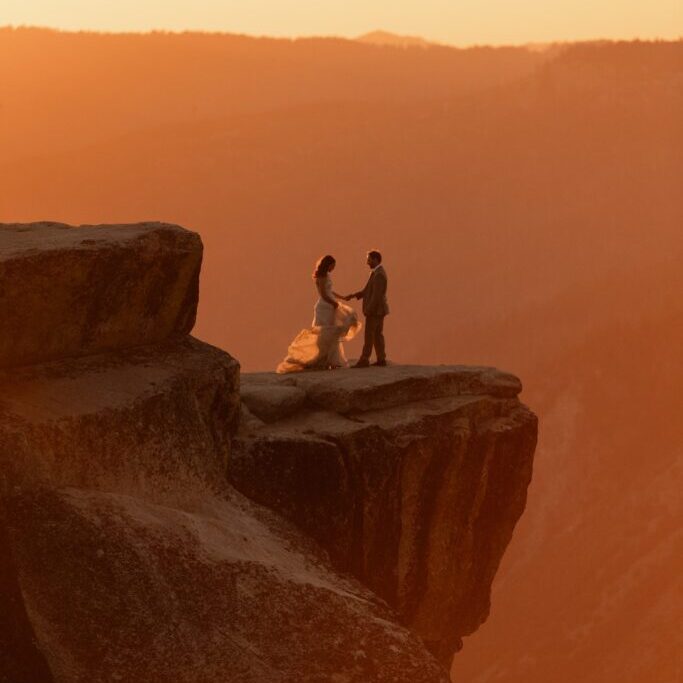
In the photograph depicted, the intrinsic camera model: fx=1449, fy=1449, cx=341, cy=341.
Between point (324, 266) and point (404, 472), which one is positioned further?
point (324, 266)

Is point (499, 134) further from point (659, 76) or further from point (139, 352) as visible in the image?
point (139, 352)

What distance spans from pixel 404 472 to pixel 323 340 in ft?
12.4

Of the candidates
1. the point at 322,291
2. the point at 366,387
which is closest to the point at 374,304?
the point at 322,291

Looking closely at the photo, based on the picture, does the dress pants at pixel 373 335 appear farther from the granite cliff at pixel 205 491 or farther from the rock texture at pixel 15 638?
the rock texture at pixel 15 638

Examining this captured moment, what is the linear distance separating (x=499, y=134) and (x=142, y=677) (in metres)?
148

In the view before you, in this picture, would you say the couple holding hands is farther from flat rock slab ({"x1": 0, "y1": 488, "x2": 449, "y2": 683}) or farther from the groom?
flat rock slab ({"x1": 0, "y1": 488, "x2": 449, "y2": 683})

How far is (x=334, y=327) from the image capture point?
24.3 meters

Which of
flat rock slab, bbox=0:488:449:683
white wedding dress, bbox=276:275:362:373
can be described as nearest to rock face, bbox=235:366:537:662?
white wedding dress, bbox=276:275:362:373

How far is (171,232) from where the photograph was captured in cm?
1920

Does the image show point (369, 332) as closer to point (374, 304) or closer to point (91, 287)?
point (374, 304)

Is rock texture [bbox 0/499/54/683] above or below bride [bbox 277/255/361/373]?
below

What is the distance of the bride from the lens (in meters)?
24.3

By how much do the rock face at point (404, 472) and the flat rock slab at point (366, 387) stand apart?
0.02m

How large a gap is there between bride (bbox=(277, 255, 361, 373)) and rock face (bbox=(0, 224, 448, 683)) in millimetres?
4591
